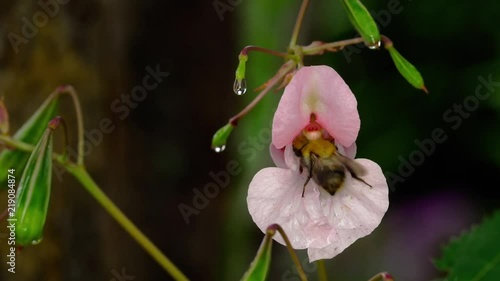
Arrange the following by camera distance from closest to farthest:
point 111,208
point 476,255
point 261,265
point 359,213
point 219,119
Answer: point 261,265 < point 359,213 < point 111,208 < point 476,255 < point 219,119

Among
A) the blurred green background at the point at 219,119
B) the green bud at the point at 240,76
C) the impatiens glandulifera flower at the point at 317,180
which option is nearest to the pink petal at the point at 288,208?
the impatiens glandulifera flower at the point at 317,180

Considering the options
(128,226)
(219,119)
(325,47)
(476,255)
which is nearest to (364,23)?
(325,47)

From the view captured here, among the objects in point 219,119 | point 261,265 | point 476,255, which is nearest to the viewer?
point 261,265

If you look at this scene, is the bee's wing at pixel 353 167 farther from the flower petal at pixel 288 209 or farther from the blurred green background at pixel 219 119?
the blurred green background at pixel 219 119

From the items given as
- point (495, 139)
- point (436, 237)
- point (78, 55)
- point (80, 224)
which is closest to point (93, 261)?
point (80, 224)

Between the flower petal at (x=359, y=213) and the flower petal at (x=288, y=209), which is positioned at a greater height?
the flower petal at (x=288, y=209)

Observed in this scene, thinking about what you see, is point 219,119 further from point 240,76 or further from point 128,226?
point 240,76
